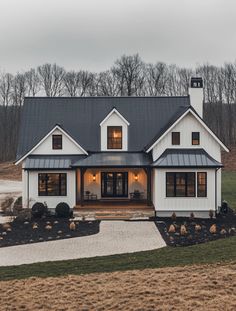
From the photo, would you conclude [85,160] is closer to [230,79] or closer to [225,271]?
[225,271]

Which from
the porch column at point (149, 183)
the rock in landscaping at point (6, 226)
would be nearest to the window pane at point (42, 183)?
the rock in landscaping at point (6, 226)

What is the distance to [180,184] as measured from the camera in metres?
23.1

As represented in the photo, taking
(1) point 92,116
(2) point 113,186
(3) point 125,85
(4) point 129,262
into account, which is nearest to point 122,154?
(2) point 113,186

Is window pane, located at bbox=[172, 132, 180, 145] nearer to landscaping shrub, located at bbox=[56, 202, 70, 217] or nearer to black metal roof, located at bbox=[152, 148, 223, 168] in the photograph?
black metal roof, located at bbox=[152, 148, 223, 168]

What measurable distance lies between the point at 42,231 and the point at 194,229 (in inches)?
272

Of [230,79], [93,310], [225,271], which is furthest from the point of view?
[230,79]

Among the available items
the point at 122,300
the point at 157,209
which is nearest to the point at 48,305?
the point at 122,300

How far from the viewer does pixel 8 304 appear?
842 centimetres

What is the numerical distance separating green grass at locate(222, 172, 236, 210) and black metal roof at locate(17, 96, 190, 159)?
22.5ft

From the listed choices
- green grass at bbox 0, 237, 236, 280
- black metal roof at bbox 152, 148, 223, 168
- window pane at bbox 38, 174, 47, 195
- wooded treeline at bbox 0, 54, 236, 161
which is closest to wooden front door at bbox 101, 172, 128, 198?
window pane at bbox 38, 174, 47, 195

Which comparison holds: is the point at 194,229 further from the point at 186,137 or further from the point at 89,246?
the point at 186,137

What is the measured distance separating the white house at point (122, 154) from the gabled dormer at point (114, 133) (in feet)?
0.20

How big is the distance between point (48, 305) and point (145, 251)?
22.7ft

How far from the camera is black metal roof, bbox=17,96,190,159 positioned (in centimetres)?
2666
